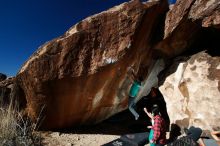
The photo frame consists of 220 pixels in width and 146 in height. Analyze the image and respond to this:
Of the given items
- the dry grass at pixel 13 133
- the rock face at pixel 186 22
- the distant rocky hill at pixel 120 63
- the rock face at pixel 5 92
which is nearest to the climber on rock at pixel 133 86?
the distant rocky hill at pixel 120 63

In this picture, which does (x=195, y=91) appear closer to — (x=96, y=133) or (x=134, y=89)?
(x=134, y=89)

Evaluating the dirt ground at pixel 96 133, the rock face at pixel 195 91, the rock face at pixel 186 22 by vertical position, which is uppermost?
the rock face at pixel 186 22

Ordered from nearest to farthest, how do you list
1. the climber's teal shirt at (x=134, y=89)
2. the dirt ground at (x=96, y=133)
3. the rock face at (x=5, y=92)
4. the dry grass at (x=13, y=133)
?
the dry grass at (x=13, y=133), the dirt ground at (x=96, y=133), the rock face at (x=5, y=92), the climber's teal shirt at (x=134, y=89)

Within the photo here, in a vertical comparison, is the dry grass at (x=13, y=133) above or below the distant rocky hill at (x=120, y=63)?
below

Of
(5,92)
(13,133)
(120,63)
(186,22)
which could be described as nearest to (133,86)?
(120,63)

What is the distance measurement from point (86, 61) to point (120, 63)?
83cm

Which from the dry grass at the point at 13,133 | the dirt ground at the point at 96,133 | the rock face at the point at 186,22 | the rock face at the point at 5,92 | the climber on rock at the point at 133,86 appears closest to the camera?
the dry grass at the point at 13,133

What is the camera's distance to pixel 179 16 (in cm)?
652

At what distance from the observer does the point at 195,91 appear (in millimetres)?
6297

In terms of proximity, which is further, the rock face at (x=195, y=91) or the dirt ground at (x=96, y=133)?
the dirt ground at (x=96, y=133)

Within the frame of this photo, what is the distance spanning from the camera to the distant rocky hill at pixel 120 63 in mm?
6324

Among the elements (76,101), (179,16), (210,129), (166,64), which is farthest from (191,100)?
(76,101)

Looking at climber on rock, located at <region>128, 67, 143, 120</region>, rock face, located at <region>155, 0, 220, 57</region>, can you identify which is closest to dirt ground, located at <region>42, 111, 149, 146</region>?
climber on rock, located at <region>128, 67, 143, 120</region>

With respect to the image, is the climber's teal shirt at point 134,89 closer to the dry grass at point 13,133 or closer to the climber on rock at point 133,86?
the climber on rock at point 133,86
